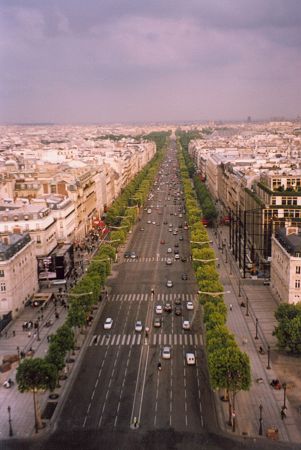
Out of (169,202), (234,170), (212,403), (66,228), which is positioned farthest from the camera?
(169,202)

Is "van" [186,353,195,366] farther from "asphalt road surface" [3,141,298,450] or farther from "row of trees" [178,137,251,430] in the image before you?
"row of trees" [178,137,251,430]

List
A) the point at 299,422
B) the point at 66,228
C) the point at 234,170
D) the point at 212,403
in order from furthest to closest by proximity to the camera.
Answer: the point at 234,170
the point at 66,228
the point at 212,403
the point at 299,422

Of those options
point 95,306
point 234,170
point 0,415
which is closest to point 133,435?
point 0,415

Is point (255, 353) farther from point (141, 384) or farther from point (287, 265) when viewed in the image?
point (287, 265)

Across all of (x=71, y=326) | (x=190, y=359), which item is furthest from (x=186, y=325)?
(x=71, y=326)

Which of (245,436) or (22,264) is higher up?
(22,264)

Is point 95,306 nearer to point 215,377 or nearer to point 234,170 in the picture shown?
point 215,377

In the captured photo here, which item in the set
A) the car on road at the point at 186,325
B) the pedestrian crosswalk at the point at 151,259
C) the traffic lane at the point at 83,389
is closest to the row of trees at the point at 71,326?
the traffic lane at the point at 83,389

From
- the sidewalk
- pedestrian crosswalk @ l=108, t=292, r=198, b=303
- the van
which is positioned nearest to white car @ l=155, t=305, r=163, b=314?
pedestrian crosswalk @ l=108, t=292, r=198, b=303
